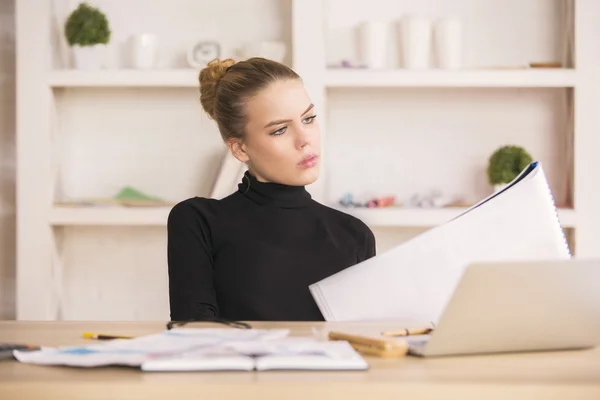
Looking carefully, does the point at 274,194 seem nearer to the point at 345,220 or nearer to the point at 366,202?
the point at 345,220

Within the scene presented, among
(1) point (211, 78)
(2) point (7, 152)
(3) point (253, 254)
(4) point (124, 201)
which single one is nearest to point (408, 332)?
(3) point (253, 254)

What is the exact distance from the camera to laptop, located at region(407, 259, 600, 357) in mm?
832

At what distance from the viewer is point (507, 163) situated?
298 centimetres

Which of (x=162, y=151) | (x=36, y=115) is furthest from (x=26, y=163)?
(x=162, y=151)

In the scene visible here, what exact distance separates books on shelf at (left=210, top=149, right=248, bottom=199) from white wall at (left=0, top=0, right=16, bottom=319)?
81 cm

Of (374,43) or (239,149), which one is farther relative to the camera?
(374,43)

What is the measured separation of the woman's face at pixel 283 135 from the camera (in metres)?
1.86

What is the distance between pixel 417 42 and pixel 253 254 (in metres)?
1.43

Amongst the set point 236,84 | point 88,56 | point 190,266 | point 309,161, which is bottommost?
point 190,266

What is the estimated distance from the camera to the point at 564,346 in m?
0.94

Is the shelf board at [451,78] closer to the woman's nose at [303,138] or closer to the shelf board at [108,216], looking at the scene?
the shelf board at [108,216]

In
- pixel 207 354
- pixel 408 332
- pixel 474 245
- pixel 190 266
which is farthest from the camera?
pixel 190 266

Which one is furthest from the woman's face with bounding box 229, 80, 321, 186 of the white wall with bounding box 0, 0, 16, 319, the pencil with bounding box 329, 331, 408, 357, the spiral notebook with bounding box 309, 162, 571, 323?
the white wall with bounding box 0, 0, 16, 319

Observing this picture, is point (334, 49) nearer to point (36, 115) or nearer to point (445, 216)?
point (445, 216)
